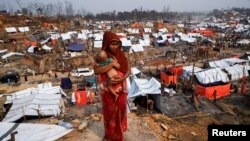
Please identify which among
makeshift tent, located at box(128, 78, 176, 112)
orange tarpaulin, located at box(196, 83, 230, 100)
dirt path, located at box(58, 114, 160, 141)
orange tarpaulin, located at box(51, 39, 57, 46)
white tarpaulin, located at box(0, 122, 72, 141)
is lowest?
orange tarpaulin, located at box(196, 83, 230, 100)

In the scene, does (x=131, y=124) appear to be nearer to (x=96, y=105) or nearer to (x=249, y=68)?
(x=96, y=105)

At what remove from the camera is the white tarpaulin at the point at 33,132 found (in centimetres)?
673

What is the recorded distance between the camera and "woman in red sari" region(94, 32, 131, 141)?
6164mm

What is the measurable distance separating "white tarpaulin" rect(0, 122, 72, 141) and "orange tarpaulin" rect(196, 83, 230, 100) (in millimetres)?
15319

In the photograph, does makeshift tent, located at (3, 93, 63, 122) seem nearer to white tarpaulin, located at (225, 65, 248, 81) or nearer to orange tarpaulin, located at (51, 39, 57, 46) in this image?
white tarpaulin, located at (225, 65, 248, 81)

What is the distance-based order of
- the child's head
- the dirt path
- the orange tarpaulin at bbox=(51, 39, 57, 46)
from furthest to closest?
the orange tarpaulin at bbox=(51, 39, 57, 46) < the dirt path < the child's head

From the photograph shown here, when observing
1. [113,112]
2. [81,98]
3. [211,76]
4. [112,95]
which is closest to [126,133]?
[113,112]

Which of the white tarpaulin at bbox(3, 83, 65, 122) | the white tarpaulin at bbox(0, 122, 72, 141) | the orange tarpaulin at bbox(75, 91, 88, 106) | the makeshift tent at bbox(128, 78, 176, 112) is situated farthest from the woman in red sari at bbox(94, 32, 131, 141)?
the orange tarpaulin at bbox(75, 91, 88, 106)

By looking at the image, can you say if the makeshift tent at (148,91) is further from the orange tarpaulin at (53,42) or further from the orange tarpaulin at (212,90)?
the orange tarpaulin at (53,42)

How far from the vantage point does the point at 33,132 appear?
7.04m

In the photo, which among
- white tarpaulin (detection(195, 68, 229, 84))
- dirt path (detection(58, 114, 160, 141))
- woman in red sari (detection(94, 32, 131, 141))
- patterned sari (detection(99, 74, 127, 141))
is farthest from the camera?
white tarpaulin (detection(195, 68, 229, 84))

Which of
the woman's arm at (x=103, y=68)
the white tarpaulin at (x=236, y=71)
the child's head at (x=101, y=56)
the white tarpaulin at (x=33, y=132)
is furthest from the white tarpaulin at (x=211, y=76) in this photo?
the child's head at (x=101, y=56)

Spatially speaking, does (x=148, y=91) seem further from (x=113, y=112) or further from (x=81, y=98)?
(x=113, y=112)

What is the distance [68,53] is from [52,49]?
3.22 m
